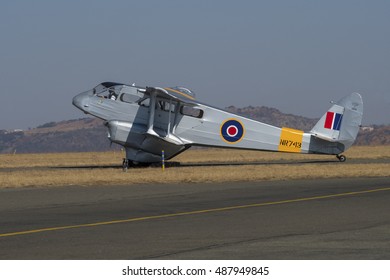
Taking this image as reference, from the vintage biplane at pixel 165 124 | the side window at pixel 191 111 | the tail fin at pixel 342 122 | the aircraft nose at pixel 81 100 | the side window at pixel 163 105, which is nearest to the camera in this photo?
the vintage biplane at pixel 165 124

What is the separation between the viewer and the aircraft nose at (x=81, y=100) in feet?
118

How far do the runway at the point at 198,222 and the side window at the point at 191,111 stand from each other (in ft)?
35.5

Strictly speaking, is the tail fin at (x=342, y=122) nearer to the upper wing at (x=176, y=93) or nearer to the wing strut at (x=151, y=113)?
the upper wing at (x=176, y=93)

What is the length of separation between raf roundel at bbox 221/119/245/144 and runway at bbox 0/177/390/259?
10.6 metres

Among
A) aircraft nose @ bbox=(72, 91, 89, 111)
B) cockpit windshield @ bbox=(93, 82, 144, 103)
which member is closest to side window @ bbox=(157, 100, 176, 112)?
cockpit windshield @ bbox=(93, 82, 144, 103)

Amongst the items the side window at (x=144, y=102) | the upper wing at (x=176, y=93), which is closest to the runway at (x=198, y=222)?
the upper wing at (x=176, y=93)

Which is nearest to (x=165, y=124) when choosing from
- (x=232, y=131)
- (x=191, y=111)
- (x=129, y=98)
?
(x=191, y=111)

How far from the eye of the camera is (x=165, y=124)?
117 ft

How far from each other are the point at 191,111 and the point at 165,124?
129 centimetres

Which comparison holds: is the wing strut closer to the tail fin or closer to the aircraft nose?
the aircraft nose

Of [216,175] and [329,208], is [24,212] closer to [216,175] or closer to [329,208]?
[329,208]

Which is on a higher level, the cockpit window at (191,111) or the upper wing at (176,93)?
the upper wing at (176,93)

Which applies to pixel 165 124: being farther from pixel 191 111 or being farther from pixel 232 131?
pixel 232 131

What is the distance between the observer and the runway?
12172mm
